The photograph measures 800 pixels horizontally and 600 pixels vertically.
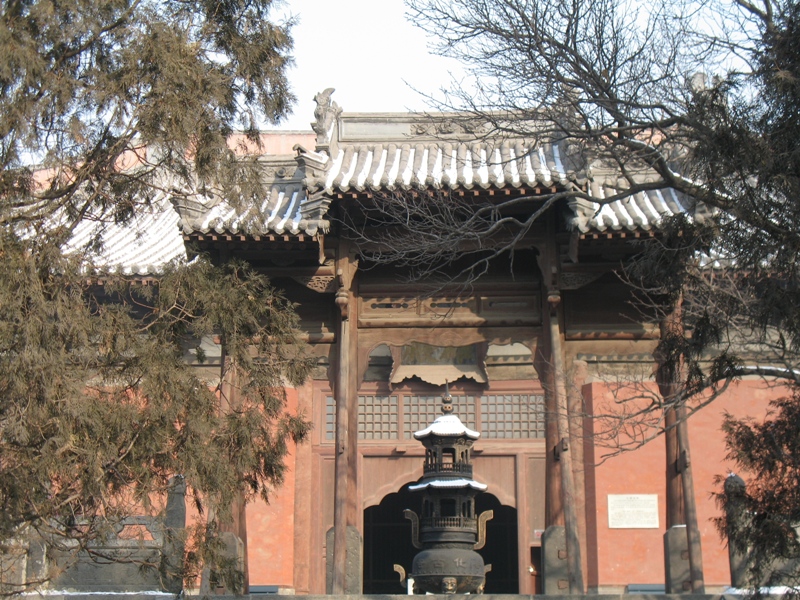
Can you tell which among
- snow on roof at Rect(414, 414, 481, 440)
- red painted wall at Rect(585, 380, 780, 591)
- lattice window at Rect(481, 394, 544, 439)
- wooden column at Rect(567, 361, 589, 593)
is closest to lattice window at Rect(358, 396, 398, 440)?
lattice window at Rect(481, 394, 544, 439)

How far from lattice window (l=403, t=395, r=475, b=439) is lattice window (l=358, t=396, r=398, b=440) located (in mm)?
130

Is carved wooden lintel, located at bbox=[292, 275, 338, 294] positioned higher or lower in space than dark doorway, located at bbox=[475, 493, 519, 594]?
higher

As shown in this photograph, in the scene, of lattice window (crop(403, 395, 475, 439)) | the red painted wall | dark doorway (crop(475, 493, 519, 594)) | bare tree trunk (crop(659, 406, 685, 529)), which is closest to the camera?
bare tree trunk (crop(659, 406, 685, 529))

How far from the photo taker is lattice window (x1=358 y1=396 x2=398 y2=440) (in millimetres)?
11242

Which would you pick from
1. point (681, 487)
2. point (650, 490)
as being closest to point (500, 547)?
point (650, 490)

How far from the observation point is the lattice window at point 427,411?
1132 centimetres

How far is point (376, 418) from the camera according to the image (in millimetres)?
11289

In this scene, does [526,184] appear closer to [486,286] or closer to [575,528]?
[486,286]

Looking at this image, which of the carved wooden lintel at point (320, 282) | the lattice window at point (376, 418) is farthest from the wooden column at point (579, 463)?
the carved wooden lintel at point (320, 282)

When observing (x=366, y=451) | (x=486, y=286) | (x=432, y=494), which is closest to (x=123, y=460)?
(x=432, y=494)

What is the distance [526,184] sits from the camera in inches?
402

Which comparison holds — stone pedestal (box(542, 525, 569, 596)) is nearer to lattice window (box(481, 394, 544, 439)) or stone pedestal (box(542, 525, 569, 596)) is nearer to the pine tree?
lattice window (box(481, 394, 544, 439))

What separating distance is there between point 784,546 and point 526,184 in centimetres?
443

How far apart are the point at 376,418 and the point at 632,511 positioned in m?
2.76
